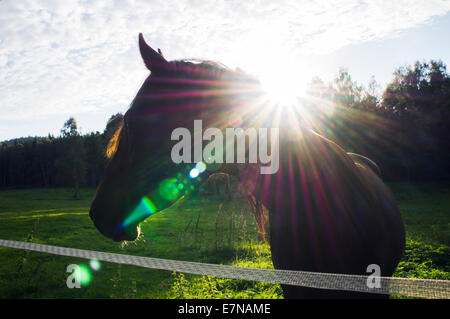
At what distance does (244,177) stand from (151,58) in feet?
3.20

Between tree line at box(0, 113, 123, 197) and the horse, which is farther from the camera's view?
tree line at box(0, 113, 123, 197)

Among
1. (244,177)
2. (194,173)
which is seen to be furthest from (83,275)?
(244,177)

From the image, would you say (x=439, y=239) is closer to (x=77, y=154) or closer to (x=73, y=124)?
(x=77, y=154)

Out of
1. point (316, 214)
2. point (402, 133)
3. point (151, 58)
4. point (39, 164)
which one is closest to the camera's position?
point (316, 214)

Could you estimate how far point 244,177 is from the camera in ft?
6.31

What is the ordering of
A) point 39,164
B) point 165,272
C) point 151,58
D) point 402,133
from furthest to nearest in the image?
1. point 39,164
2. point 402,133
3. point 165,272
4. point 151,58

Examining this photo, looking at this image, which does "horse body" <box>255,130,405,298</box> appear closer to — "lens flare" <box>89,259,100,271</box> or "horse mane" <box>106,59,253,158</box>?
"horse mane" <box>106,59,253,158</box>

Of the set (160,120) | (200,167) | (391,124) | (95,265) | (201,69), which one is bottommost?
(95,265)

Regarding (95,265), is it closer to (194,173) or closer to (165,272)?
(165,272)

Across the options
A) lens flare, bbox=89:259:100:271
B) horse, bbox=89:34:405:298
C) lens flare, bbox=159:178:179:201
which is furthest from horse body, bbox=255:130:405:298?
lens flare, bbox=89:259:100:271

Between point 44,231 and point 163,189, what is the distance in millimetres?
13469

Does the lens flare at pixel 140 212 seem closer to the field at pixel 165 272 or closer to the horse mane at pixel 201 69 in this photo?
the horse mane at pixel 201 69

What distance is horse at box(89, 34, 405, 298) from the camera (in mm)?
1656
